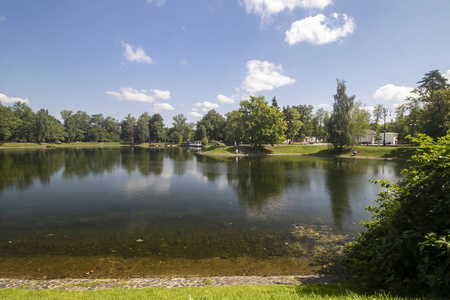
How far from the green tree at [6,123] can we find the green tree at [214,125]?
246ft

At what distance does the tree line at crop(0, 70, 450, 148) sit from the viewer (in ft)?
185

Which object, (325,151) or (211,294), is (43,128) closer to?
(325,151)

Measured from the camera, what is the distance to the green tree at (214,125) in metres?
107

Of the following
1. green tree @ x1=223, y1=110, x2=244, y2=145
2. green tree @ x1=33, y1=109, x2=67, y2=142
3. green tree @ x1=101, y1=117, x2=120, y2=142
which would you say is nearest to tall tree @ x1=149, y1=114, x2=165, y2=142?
green tree @ x1=101, y1=117, x2=120, y2=142

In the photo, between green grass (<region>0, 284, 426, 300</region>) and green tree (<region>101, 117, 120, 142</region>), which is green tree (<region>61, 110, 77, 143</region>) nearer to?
green tree (<region>101, 117, 120, 142</region>)

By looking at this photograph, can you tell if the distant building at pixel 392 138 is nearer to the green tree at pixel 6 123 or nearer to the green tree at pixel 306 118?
the green tree at pixel 306 118

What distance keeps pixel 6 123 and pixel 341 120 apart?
4519 inches

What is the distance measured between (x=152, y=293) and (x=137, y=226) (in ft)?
A: 23.9

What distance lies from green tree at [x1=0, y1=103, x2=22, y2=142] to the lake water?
8696 cm

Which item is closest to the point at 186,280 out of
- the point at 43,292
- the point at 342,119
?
the point at 43,292

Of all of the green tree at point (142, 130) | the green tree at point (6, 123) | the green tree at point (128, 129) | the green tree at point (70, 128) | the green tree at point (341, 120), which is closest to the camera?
the green tree at point (341, 120)

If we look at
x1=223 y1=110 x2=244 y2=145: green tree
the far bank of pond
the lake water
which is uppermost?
x1=223 y1=110 x2=244 y2=145: green tree

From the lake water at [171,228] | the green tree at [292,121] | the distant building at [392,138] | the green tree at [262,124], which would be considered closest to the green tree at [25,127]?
the green tree at [262,124]

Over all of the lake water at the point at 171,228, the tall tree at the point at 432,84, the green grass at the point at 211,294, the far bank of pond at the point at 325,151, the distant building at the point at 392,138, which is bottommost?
the lake water at the point at 171,228
